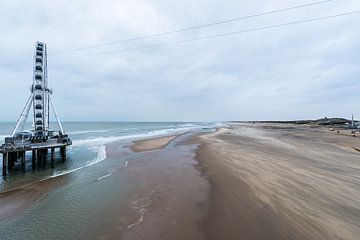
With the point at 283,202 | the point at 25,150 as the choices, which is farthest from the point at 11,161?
the point at 283,202

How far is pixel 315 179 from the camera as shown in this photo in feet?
35.1

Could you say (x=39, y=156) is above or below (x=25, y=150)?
below

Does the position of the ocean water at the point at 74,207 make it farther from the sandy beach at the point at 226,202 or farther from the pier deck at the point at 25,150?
the pier deck at the point at 25,150

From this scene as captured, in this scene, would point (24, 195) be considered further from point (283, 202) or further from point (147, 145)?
point (147, 145)

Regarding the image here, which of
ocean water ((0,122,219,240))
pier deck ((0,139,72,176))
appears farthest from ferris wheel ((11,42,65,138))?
ocean water ((0,122,219,240))

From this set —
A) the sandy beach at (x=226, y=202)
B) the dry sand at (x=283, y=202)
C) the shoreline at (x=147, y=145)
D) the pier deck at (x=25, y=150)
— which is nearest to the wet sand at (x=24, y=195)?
the sandy beach at (x=226, y=202)

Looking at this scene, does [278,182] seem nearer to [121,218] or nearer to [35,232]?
[121,218]

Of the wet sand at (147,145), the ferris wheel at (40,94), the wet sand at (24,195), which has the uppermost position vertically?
the ferris wheel at (40,94)

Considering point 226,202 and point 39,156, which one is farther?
point 39,156

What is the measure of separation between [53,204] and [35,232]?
2.46m

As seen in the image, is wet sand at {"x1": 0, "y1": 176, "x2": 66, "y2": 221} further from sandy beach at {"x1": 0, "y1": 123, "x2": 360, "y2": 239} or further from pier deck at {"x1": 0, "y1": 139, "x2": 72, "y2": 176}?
pier deck at {"x1": 0, "y1": 139, "x2": 72, "y2": 176}

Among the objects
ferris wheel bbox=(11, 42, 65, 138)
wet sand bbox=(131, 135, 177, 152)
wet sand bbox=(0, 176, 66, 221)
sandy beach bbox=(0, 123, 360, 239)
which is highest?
ferris wheel bbox=(11, 42, 65, 138)

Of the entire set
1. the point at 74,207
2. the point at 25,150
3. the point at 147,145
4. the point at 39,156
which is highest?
the point at 25,150

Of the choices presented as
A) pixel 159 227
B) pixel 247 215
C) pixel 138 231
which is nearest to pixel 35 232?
pixel 138 231
